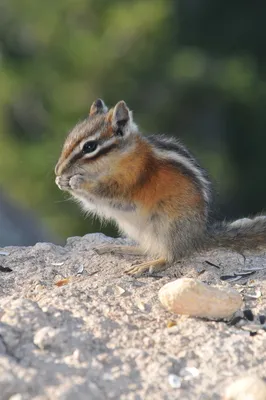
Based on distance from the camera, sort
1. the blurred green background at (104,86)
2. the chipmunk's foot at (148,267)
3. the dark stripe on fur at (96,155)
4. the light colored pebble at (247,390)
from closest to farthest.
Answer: the light colored pebble at (247,390) < the chipmunk's foot at (148,267) < the dark stripe on fur at (96,155) < the blurred green background at (104,86)

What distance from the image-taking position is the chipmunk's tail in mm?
4770

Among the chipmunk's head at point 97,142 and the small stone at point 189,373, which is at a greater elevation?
the chipmunk's head at point 97,142

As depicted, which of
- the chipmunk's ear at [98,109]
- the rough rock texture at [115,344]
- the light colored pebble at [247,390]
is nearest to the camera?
the light colored pebble at [247,390]

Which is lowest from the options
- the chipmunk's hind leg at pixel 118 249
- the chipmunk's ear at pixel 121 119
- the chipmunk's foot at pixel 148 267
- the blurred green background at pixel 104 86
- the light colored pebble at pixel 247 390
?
the light colored pebble at pixel 247 390

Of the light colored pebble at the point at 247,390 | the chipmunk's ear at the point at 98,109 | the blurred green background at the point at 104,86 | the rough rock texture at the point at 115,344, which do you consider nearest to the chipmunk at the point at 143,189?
the chipmunk's ear at the point at 98,109

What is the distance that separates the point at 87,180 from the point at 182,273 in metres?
0.77

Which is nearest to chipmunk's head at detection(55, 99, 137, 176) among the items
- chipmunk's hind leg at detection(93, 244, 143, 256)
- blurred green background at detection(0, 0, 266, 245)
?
chipmunk's hind leg at detection(93, 244, 143, 256)

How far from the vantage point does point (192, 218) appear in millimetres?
4734

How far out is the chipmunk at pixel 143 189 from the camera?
15.2 feet

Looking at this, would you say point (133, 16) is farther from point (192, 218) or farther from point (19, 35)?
point (192, 218)

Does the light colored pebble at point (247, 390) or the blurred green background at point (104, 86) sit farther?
the blurred green background at point (104, 86)

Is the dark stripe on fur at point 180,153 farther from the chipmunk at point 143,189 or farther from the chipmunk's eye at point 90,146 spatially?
the chipmunk's eye at point 90,146

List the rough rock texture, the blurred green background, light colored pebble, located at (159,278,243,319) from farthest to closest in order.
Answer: the blurred green background < light colored pebble, located at (159,278,243,319) < the rough rock texture

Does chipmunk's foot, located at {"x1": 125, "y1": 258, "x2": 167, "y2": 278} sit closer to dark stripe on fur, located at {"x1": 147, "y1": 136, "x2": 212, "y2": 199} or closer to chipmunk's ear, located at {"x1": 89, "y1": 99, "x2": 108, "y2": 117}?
dark stripe on fur, located at {"x1": 147, "y1": 136, "x2": 212, "y2": 199}
